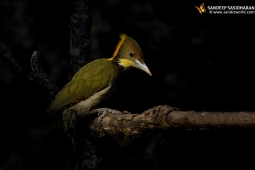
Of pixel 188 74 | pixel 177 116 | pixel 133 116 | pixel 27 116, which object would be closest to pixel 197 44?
pixel 188 74

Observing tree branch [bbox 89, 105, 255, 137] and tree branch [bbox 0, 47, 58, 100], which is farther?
tree branch [bbox 0, 47, 58, 100]

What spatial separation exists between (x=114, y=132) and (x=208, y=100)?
1.86 m

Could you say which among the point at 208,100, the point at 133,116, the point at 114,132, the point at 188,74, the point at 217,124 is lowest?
the point at 208,100

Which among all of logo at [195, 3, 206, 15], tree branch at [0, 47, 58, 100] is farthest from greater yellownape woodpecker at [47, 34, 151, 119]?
logo at [195, 3, 206, 15]

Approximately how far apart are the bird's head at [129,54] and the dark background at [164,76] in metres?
1.07

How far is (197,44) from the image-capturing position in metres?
4.07

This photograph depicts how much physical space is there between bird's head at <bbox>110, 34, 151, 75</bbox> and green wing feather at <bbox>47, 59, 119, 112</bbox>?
9 centimetres

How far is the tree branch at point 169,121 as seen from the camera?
1.49 m

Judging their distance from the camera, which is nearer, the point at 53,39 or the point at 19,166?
the point at 19,166

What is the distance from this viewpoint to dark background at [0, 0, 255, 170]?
3.97 metres

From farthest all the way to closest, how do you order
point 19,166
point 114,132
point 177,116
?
1. point 19,166
2. point 114,132
3. point 177,116

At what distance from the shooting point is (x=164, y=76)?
409cm

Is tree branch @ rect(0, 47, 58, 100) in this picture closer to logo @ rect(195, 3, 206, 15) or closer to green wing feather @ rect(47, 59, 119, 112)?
green wing feather @ rect(47, 59, 119, 112)

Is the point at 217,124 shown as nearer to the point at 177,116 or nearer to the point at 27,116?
the point at 177,116
